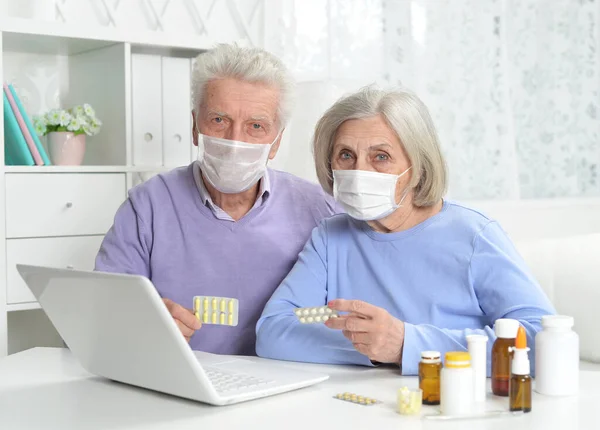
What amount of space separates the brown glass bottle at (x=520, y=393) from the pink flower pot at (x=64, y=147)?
1.46m

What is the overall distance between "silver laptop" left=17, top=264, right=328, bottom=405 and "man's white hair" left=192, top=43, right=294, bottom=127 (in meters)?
0.66

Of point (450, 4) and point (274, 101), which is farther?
point (450, 4)

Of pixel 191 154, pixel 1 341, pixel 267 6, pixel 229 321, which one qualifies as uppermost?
pixel 267 6

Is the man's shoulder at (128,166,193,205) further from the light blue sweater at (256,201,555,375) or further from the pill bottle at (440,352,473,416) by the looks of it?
the pill bottle at (440,352,473,416)

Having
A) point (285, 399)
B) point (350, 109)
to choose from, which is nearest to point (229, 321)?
point (285, 399)

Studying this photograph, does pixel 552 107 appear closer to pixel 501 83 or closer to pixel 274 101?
pixel 501 83

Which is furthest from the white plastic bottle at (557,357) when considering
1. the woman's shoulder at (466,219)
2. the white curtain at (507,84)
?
the white curtain at (507,84)

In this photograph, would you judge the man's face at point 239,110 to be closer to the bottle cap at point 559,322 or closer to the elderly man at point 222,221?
the elderly man at point 222,221

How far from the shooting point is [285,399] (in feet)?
4.09

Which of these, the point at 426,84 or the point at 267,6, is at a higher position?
the point at 267,6

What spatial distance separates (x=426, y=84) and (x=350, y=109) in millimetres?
1361

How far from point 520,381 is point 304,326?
481 millimetres

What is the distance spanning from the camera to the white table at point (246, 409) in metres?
1.12

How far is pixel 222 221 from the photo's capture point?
72.5 inches
